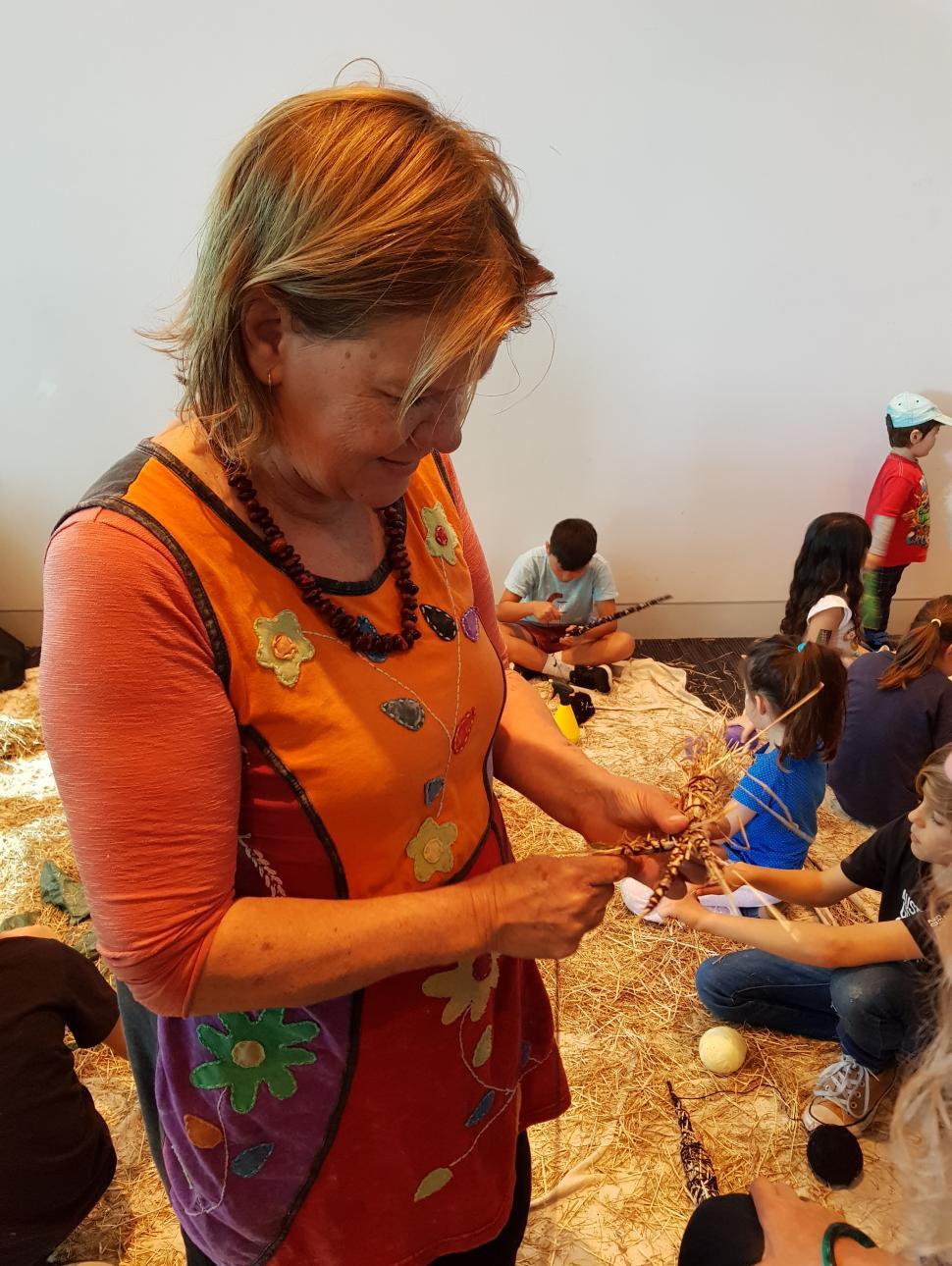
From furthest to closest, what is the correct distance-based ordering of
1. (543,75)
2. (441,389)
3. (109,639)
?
(543,75) < (441,389) < (109,639)

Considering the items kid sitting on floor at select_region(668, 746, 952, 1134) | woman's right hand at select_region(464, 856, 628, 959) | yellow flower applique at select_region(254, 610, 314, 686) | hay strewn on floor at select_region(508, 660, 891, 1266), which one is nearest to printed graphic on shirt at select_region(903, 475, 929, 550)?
hay strewn on floor at select_region(508, 660, 891, 1266)

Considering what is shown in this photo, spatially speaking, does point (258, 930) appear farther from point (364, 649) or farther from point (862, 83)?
point (862, 83)

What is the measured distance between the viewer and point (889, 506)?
3650 mm

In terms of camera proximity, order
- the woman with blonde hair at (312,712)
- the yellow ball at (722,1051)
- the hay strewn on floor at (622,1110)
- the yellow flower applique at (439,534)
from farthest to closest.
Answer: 1. the yellow ball at (722,1051)
2. the hay strewn on floor at (622,1110)
3. the yellow flower applique at (439,534)
4. the woman with blonde hair at (312,712)

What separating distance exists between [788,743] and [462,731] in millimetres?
1487

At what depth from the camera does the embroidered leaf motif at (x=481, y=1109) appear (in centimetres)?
108

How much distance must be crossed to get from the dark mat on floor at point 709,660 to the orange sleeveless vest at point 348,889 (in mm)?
2667

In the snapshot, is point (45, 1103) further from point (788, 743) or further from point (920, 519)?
point (920, 519)

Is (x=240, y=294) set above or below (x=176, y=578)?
above

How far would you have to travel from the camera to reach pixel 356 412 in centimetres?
77

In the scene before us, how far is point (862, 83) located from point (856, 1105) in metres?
3.50

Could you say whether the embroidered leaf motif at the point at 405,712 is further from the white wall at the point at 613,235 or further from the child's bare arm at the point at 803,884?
the white wall at the point at 613,235

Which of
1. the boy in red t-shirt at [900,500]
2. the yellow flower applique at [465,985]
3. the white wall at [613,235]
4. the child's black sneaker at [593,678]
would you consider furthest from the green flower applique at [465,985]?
the boy in red t-shirt at [900,500]

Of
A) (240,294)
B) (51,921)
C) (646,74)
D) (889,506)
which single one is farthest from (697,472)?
(240,294)
